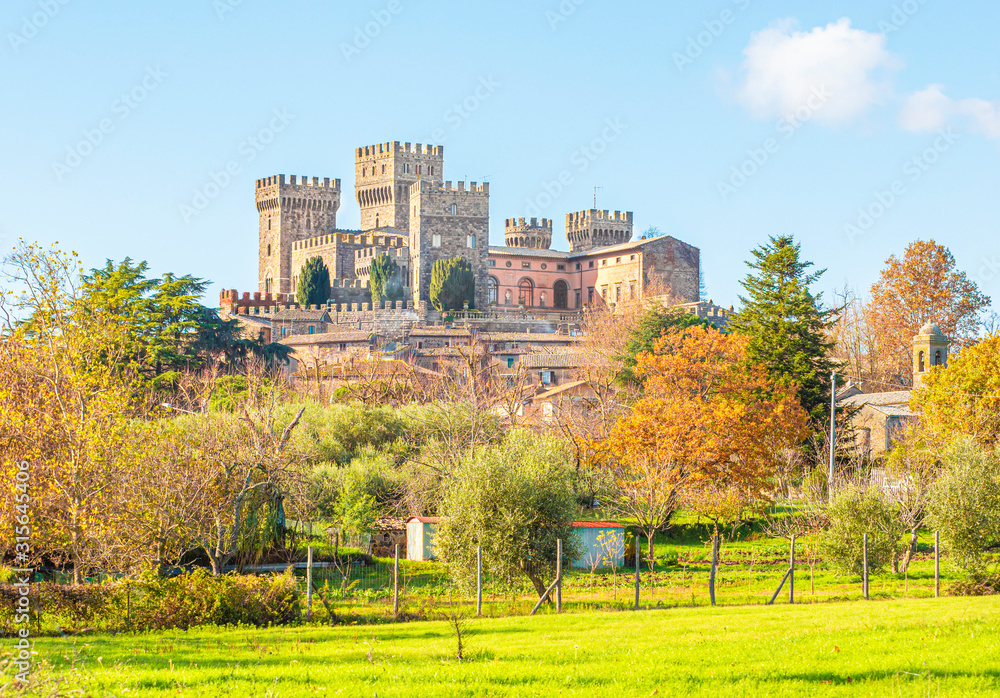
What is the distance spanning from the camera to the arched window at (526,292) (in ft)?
320

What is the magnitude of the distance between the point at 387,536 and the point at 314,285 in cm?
5726

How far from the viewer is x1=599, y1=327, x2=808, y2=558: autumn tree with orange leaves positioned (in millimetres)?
33812

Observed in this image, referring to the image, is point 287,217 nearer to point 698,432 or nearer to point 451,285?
point 451,285

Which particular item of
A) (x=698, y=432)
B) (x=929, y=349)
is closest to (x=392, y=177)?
(x=929, y=349)

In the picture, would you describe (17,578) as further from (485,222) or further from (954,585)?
(485,222)

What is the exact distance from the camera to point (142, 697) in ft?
41.7

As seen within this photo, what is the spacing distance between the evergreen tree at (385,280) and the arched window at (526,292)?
13262 millimetres

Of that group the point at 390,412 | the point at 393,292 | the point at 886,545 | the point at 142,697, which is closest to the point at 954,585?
the point at 886,545

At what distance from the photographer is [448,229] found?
289ft

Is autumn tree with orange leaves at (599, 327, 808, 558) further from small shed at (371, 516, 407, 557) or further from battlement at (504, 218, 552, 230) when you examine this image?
battlement at (504, 218, 552, 230)

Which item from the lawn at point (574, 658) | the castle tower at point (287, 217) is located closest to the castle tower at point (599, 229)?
the castle tower at point (287, 217)

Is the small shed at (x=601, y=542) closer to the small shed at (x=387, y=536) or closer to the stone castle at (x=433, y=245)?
the small shed at (x=387, y=536)

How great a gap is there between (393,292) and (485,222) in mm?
9274

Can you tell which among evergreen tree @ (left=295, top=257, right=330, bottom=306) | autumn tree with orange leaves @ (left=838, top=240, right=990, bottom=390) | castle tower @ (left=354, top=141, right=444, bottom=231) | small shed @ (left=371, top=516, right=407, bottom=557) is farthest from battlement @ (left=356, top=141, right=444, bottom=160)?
small shed @ (left=371, top=516, right=407, bottom=557)
